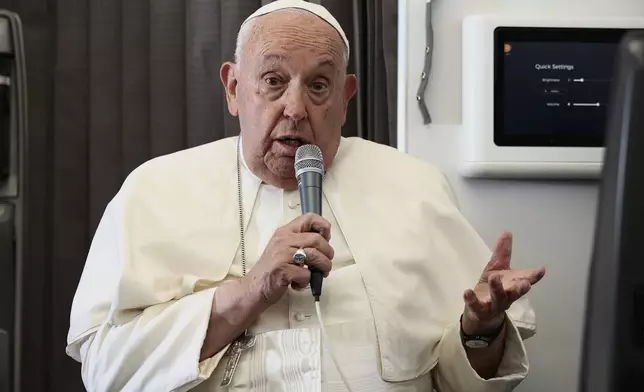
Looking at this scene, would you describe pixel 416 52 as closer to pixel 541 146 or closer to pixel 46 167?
pixel 541 146

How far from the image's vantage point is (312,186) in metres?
1.33

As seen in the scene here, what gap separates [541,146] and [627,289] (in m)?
1.36

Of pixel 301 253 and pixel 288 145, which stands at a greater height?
pixel 288 145

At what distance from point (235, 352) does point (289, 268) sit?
255 millimetres

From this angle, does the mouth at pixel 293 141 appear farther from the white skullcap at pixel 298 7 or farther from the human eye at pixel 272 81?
the white skullcap at pixel 298 7

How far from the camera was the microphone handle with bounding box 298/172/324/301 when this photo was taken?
1297 mm

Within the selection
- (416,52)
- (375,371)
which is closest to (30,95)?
(416,52)

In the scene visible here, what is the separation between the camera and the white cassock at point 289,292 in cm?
140

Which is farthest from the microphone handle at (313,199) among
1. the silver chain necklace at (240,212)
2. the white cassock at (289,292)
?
the silver chain necklace at (240,212)

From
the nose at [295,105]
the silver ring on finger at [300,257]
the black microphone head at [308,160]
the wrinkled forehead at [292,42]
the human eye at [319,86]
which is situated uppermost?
the wrinkled forehead at [292,42]

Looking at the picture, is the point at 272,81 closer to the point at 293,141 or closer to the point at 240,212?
the point at 293,141

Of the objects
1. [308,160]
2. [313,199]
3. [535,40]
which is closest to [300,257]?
[313,199]

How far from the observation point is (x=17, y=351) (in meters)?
1.46

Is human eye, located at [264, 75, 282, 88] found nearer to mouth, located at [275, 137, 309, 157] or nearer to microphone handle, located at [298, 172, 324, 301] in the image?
mouth, located at [275, 137, 309, 157]
